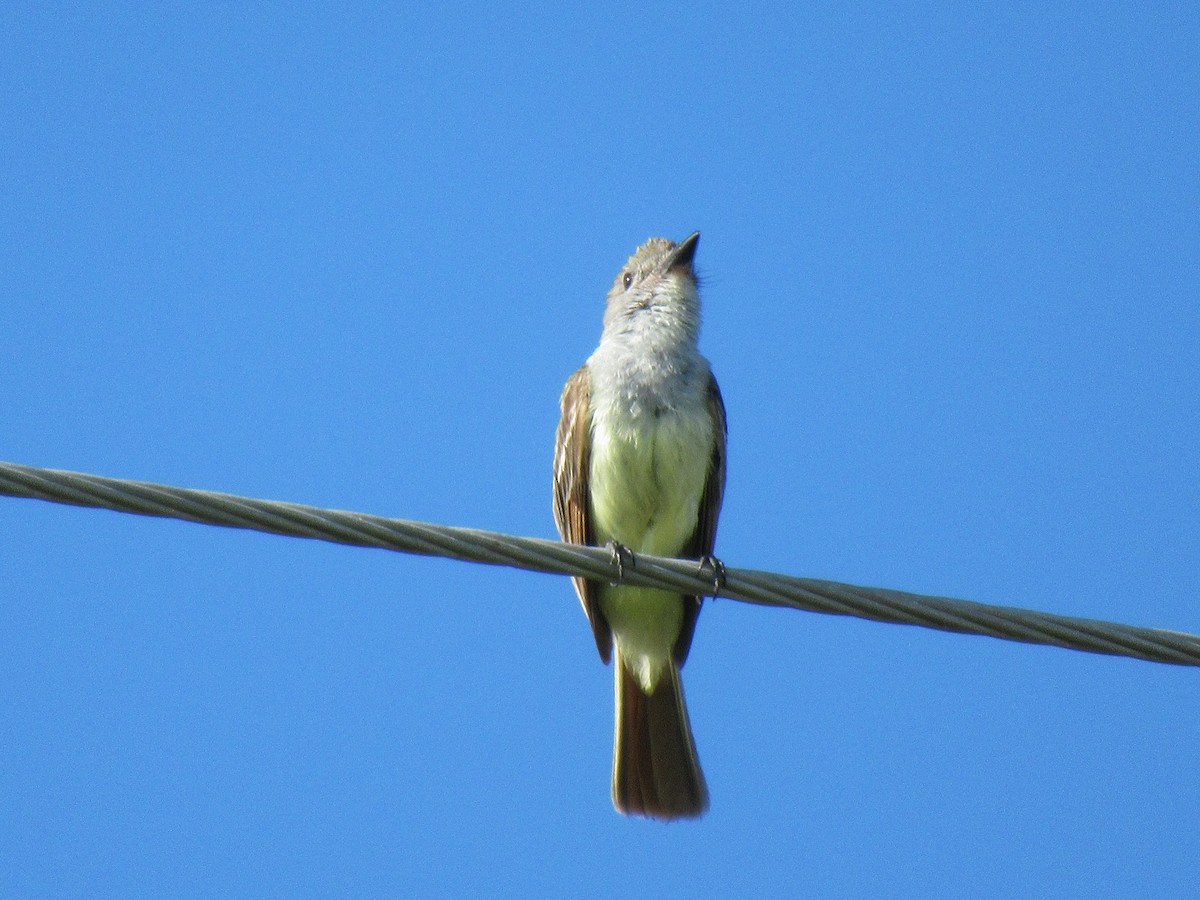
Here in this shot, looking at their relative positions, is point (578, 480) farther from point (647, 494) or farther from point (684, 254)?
point (684, 254)

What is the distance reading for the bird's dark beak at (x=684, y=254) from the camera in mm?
7562

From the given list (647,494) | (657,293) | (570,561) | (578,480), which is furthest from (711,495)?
(570,561)

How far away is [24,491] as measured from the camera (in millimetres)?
3520

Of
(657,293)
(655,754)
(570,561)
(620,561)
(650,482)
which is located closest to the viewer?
(570,561)

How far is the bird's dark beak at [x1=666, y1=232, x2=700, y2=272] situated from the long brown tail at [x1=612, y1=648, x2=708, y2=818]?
2112 millimetres

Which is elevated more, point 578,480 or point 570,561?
point 578,480

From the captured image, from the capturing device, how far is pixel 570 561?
13.8 feet

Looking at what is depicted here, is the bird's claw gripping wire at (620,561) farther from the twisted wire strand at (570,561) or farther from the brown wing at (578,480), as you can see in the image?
the brown wing at (578,480)

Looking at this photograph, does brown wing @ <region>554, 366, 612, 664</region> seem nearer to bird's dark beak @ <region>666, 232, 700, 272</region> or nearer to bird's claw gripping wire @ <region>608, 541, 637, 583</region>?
bird's dark beak @ <region>666, 232, 700, 272</region>

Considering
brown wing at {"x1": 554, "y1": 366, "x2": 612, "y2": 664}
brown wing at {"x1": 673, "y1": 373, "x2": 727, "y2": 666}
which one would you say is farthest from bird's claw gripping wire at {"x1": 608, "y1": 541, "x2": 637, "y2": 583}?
brown wing at {"x1": 673, "y1": 373, "x2": 727, "y2": 666}

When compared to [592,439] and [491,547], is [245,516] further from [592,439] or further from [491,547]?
[592,439]

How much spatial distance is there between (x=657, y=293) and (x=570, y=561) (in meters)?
3.31

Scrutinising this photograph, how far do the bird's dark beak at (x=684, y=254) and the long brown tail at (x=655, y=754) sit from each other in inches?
83.1

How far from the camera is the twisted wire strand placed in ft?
11.7
